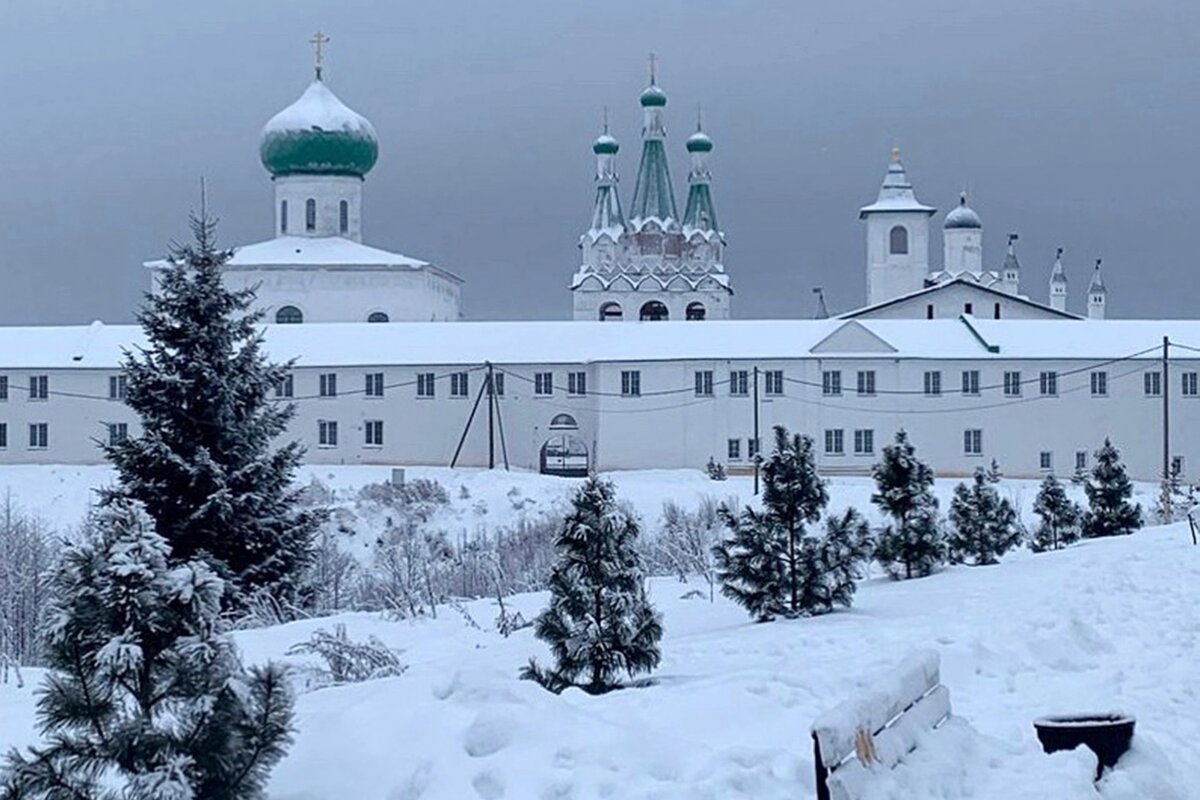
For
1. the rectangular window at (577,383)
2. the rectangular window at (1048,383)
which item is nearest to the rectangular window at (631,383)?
the rectangular window at (577,383)

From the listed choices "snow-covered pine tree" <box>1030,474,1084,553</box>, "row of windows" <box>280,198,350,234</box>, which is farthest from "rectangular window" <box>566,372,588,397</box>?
"snow-covered pine tree" <box>1030,474,1084,553</box>

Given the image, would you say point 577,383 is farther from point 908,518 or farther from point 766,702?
point 766,702

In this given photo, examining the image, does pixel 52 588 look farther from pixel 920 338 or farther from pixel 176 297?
pixel 920 338

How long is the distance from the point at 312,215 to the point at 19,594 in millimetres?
40989

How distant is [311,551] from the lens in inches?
707

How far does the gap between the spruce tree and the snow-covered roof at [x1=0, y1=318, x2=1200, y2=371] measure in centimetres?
3181

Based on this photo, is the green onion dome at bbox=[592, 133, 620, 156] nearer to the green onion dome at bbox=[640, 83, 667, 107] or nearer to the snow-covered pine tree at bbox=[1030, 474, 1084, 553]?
the green onion dome at bbox=[640, 83, 667, 107]

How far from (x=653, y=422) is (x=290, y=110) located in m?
20.6

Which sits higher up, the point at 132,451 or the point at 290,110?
the point at 290,110

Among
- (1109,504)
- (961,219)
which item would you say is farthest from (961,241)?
(1109,504)

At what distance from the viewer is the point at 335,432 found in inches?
1961

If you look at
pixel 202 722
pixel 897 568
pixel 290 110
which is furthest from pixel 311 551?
pixel 290 110

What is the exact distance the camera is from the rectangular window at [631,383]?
49.0 metres

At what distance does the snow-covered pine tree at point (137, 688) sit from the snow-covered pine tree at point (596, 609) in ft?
17.2
